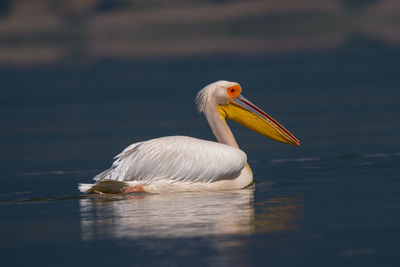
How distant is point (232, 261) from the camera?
7.05 m

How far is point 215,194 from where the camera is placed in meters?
9.96

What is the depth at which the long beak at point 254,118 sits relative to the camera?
11.1m

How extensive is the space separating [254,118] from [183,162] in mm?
1323

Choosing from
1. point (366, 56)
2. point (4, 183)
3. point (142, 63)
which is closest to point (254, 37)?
point (142, 63)

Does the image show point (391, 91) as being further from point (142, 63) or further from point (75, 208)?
point (142, 63)

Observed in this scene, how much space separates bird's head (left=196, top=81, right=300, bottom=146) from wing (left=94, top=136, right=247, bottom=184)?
35.1 inches

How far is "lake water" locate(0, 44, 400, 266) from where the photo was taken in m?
7.45

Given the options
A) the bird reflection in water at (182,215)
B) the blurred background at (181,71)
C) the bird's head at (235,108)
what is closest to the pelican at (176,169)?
the bird reflection in water at (182,215)

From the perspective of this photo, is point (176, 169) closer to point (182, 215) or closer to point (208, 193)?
point (208, 193)

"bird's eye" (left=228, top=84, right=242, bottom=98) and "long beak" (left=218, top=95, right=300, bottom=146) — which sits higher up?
"bird's eye" (left=228, top=84, right=242, bottom=98)

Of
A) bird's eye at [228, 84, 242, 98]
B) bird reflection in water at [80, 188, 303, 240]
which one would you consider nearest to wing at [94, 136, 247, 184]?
bird reflection in water at [80, 188, 303, 240]

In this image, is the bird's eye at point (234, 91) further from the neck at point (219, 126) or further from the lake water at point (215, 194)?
the lake water at point (215, 194)

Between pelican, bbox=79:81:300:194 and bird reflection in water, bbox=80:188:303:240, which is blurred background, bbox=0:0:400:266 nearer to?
bird reflection in water, bbox=80:188:303:240

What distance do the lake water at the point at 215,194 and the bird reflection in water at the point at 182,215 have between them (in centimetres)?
1
